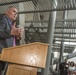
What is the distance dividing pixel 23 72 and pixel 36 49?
8.3 inches

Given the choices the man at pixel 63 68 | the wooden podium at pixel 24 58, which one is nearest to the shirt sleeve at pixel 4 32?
the wooden podium at pixel 24 58

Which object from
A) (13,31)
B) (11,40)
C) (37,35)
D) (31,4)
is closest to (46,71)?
(31,4)

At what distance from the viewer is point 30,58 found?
1.35 m

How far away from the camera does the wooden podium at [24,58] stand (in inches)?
50.8

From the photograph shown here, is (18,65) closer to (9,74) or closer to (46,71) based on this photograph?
(9,74)

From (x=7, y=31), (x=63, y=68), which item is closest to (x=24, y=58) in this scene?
(x=7, y=31)

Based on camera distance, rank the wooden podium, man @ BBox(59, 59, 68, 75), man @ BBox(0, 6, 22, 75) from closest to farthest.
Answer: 1. the wooden podium
2. man @ BBox(0, 6, 22, 75)
3. man @ BBox(59, 59, 68, 75)

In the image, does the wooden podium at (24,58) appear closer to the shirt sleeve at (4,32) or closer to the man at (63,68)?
the shirt sleeve at (4,32)

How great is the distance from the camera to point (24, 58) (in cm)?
133

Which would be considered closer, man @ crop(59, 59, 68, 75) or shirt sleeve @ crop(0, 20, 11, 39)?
shirt sleeve @ crop(0, 20, 11, 39)

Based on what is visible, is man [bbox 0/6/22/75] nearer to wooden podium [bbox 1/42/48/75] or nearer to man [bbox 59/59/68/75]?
wooden podium [bbox 1/42/48/75]

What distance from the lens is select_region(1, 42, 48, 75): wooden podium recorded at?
4.24 feet

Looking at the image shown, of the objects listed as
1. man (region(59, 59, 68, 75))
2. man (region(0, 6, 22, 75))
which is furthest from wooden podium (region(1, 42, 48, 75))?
man (region(59, 59, 68, 75))

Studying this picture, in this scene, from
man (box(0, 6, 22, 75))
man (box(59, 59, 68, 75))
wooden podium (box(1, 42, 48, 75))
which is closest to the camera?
Result: wooden podium (box(1, 42, 48, 75))
